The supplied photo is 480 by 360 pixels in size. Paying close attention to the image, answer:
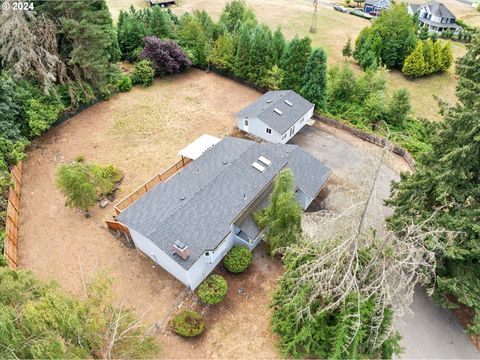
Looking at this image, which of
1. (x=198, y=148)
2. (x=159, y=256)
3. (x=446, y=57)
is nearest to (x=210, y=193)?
(x=159, y=256)

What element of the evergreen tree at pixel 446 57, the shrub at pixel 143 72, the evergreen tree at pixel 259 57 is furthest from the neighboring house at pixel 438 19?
the shrub at pixel 143 72

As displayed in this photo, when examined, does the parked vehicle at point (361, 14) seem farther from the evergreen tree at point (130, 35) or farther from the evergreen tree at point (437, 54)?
the evergreen tree at point (130, 35)

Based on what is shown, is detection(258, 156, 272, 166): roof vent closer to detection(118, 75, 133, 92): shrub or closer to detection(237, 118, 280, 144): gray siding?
detection(237, 118, 280, 144): gray siding

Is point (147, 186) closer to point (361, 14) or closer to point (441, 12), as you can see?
point (361, 14)

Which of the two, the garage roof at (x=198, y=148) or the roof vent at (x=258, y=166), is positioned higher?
the roof vent at (x=258, y=166)

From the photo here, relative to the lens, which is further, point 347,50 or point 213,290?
point 347,50

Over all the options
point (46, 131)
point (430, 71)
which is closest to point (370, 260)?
point (46, 131)

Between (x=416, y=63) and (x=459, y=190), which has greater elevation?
(x=459, y=190)
